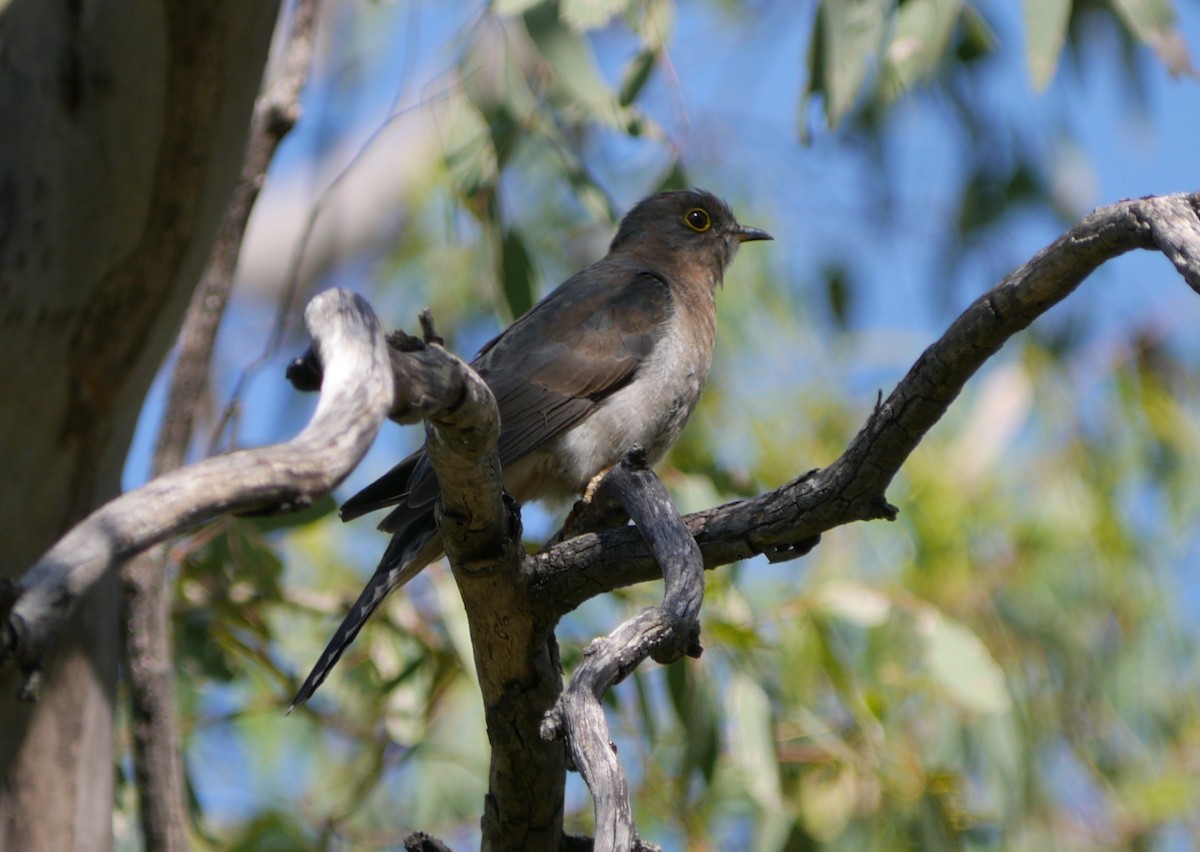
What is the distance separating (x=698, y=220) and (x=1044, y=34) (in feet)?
6.31

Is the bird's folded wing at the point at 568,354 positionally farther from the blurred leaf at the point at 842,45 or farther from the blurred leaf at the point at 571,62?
the blurred leaf at the point at 842,45

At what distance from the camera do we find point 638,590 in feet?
17.9

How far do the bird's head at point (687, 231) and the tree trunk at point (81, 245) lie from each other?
2.38 metres

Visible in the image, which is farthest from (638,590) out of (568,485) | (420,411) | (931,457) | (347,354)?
(347,354)

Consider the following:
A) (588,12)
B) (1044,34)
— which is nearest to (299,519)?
(588,12)

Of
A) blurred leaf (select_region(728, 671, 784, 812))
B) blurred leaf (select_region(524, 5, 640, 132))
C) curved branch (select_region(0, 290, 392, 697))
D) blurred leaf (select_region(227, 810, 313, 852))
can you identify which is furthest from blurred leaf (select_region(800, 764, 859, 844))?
curved branch (select_region(0, 290, 392, 697))

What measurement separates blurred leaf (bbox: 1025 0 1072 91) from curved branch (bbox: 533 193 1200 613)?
6.24ft

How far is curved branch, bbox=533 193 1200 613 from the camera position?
7.45 feet

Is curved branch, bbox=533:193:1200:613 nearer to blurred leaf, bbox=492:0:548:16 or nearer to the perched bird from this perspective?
the perched bird

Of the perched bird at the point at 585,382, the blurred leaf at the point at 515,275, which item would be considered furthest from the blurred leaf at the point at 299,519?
the blurred leaf at the point at 515,275

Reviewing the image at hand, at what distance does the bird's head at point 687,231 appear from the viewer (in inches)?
228

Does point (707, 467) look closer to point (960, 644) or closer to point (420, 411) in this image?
point (960, 644)

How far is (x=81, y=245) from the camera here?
3535 millimetres

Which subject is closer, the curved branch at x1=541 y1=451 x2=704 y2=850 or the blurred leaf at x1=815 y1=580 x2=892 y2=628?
the curved branch at x1=541 y1=451 x2=704 y2=850
